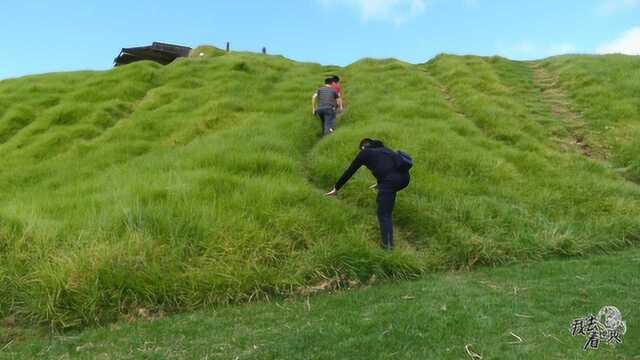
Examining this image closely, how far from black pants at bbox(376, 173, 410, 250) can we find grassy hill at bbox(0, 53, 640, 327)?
30cm

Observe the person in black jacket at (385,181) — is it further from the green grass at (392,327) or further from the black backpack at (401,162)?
the green grass at (392,327)

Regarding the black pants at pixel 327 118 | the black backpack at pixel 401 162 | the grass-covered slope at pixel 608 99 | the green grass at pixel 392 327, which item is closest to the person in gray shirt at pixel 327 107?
the black pants at pixel 327 118

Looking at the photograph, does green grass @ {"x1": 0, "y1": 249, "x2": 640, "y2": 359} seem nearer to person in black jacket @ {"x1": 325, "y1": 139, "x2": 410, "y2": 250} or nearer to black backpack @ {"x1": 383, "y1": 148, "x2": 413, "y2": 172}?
person in black jacket @ {"x1": 325, "y1": 139, "x2": 410, "y2": 250}

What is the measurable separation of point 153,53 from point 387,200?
1144 inches

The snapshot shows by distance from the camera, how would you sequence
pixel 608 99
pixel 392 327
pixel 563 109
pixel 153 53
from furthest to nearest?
pixel 153 53, pixel 563 109, pixel 608 99, pixel 392 327

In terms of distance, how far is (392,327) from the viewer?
5969 mm

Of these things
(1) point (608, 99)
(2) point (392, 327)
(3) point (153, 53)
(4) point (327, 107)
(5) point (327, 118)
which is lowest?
(2) point (392, 327)

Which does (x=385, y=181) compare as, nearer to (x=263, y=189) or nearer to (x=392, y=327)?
(x=263, y=189)

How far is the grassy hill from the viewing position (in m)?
7.41

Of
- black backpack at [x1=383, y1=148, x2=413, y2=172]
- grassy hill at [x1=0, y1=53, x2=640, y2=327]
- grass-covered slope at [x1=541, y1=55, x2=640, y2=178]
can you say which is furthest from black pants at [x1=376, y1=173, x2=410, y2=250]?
grass-covered slope at [x1=541, y1=55, x2=640, y2=178]

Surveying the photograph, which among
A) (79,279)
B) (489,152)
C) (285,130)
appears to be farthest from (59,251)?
(489,152)

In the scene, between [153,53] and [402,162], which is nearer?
[402,162]

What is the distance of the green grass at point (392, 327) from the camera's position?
547 centimetres

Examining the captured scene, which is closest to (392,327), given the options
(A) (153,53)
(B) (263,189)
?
(B) (263,189)
